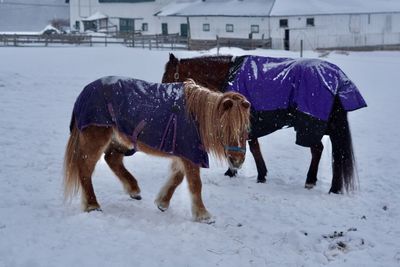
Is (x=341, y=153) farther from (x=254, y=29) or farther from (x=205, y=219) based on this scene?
(x=254, y=29)

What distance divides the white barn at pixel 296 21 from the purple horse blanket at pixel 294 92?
97.4ft

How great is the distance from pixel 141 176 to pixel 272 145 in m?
3.17

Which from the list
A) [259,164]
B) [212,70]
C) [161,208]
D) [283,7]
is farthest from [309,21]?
[161,208]

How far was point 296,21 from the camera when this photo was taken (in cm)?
3853

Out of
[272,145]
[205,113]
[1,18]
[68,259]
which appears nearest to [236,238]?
[205,113]

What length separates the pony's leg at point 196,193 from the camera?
16.3ft

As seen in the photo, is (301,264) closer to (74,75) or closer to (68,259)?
(68,259)

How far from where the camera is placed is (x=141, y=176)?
6.70 meters

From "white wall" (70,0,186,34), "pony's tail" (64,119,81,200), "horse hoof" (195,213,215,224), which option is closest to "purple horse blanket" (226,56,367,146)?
"horse hoof" (195,213,215,224)

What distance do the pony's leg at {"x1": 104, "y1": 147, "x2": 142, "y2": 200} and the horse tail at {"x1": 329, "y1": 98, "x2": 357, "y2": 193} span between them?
2.57m

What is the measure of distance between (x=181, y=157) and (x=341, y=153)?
2.45m

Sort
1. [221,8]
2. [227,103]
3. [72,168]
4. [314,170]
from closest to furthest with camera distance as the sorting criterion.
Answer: [227,103], [72,168], [314,170], [221,8]

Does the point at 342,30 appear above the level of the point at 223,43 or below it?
above

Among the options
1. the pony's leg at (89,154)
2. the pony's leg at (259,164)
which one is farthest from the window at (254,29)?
the pony's leg at (89,154)
